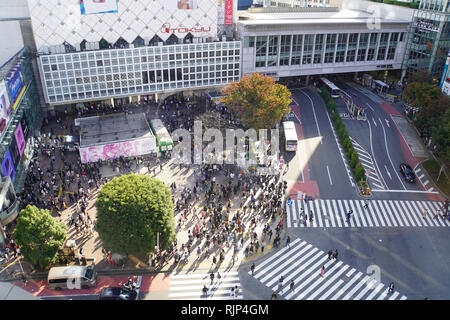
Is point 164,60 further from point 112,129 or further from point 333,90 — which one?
point 333,90

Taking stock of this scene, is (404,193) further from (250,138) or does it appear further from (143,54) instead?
(143,54)

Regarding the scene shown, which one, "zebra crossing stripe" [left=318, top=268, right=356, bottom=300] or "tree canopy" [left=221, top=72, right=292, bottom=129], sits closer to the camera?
"zebra crossing stripe" [left=318, top=268, right=356, bottom=300]

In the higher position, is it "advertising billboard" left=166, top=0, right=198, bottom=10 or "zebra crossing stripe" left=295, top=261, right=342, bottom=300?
"advertising billboard" left=166, top=0, right=198, bottom=10

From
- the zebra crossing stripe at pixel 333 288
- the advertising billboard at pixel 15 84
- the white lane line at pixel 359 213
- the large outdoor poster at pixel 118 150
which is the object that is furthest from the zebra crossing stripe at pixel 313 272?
the advertising billboard at pixel 15 84

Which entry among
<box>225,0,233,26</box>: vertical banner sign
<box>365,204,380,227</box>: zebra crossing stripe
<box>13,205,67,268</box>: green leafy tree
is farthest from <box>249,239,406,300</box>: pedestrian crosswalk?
<box>225,0,233,26</box>: vertical banner sign

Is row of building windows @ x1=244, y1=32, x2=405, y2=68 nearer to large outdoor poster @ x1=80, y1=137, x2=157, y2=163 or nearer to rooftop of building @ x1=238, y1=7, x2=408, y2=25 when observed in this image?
rooftop of building @ x1=238, y1=7, x2=408, y2=25

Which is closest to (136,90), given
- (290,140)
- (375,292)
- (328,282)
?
(290,140)
